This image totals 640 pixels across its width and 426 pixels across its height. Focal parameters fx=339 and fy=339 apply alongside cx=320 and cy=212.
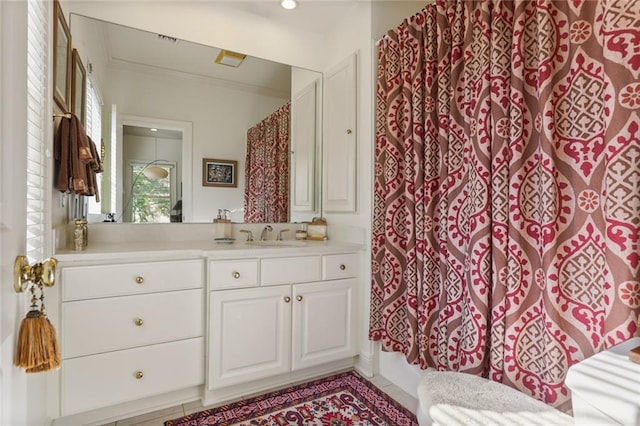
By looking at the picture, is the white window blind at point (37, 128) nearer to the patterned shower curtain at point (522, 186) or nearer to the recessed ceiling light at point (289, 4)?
the recessed ceiling light at point (289, 4)

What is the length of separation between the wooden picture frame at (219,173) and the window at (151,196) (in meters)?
0.22

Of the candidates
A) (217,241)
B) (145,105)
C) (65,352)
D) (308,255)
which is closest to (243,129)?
(145,105)

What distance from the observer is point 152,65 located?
223cm

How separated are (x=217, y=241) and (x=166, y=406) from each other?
3.18 feet

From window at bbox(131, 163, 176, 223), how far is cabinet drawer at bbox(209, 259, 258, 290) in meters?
0.68

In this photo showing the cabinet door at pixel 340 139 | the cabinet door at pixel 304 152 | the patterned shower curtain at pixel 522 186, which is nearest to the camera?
the patterned shower curtain at pixel 522 186

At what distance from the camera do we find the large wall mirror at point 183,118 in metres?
2.11

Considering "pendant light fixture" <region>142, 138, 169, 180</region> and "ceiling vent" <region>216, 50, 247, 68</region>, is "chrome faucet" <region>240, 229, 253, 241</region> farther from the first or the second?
"ceiling vent" <region>216, 50, 247, 68</region>

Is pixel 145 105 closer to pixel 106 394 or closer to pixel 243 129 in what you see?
pixel 243 129

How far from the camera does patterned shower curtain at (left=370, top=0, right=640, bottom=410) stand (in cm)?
110

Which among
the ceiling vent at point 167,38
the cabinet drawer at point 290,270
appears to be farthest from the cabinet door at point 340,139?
the ceiling vent at point 167,38

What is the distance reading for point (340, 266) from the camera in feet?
7.26

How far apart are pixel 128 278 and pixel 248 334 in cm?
69

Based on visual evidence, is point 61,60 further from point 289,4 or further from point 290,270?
→ point 290,270
